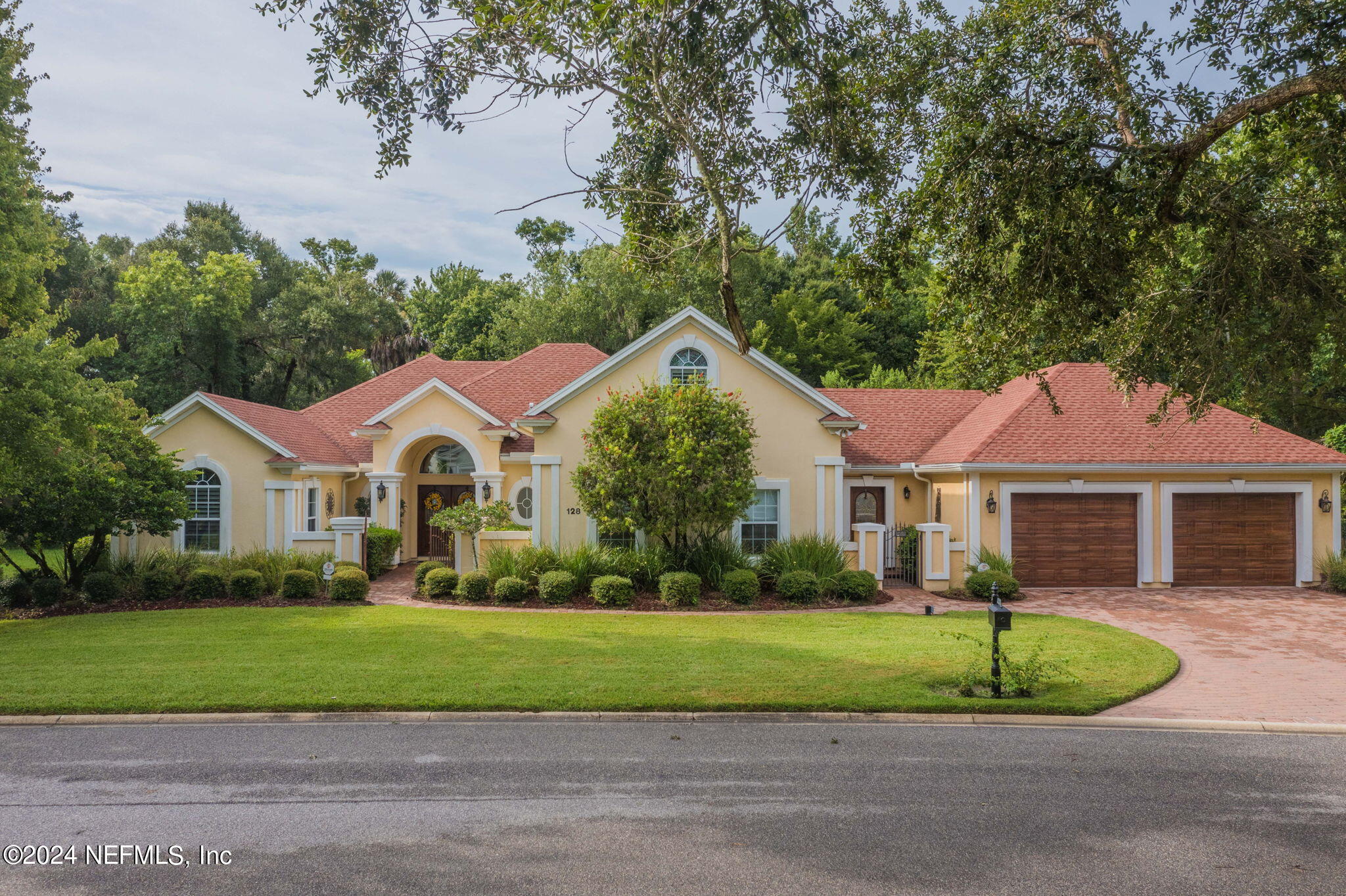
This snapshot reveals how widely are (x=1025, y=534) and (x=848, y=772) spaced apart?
1354cm

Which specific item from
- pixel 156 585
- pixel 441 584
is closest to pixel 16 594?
pixel 156 585

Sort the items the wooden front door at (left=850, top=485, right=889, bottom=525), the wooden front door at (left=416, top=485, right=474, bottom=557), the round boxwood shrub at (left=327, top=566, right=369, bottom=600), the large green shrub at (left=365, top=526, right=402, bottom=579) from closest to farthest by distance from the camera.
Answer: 1. the round boxwood shrub at (left=327, top=566, right=369, bottom=600)
2. the large green shrub at (left=365, top=526, right=402, bottom=579)
3. the wooden front door at (left=850, top=485, right=889, bottom=525)
4. the wooden front door at (left=416, top=485, right=474, bottom=557)

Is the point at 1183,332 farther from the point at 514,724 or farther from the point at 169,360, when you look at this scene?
A: the point at 169,360

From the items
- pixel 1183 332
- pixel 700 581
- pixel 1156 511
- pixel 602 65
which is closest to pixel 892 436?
pixel 1156 511

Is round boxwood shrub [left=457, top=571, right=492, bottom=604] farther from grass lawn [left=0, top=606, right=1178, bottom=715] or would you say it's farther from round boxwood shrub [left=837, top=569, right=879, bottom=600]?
round boxwood shrub [left=837, top=569, right=879, bottom=600]

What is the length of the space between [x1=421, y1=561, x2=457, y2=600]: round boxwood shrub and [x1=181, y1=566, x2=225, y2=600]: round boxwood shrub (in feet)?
14.1

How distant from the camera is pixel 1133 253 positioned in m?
10.5

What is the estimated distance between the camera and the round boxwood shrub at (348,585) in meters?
16.6

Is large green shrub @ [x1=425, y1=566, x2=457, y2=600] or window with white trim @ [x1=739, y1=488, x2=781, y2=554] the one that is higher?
window with white trim @ [x1=739, y1=488, x2=781, y2=554]

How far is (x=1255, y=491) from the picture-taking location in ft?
62.7

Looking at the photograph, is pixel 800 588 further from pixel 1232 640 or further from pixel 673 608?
pixel 1232 640

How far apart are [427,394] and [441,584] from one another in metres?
6.07

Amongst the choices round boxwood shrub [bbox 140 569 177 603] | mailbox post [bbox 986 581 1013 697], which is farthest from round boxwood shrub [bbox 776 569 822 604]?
round boxwood shrub [bbox 140 569 177 603]

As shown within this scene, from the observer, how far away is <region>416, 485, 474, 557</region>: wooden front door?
2402 centimetres
